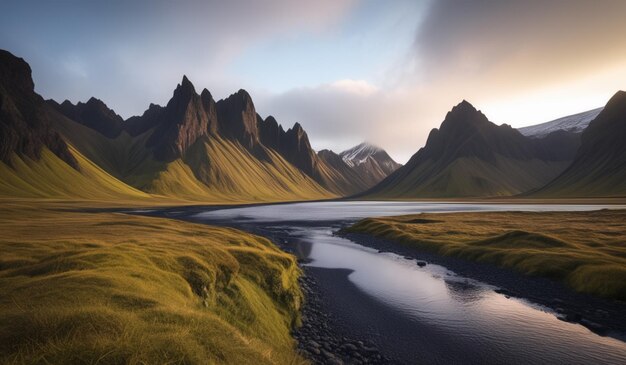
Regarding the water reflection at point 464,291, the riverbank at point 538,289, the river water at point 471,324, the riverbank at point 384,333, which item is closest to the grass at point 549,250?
the riverbank at point 538,289

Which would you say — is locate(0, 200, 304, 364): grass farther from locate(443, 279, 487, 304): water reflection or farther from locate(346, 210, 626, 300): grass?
locate(346, 210, 626, 300): grass

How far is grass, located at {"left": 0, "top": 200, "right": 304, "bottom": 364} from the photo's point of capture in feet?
33.9

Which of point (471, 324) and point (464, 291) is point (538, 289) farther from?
point (471, 324)

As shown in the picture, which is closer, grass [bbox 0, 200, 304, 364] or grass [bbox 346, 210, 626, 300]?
grass [bbox 0, 200, 304, 364]

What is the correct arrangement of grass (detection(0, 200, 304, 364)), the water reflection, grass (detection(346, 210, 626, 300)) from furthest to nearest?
grass (detection(346, 210, 626, 300)) → the water reflection → grass (detection(0, 200, 304, 364))

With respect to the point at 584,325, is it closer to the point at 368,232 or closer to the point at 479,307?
the point at 479,307

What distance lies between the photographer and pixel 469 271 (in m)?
48.2

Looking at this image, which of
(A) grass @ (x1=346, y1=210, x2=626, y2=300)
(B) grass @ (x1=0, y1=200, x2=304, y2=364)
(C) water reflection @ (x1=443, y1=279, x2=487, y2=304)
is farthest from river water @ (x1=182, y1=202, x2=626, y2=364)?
(B) grass @ (x1=0, y1=200, x2=304, y2=364)

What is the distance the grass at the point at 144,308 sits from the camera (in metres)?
10.3

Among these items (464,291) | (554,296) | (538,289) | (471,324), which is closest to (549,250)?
(538,289)

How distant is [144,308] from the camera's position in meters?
14.7

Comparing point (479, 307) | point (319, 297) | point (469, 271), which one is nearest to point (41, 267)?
point (319, 297)

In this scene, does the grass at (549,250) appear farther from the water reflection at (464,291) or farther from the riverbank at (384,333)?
the water reflection at (464,291)

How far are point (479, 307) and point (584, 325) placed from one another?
803cm
